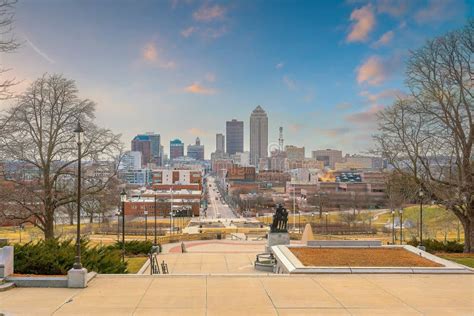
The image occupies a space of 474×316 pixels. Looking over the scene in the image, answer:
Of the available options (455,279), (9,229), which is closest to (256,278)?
(455,279)

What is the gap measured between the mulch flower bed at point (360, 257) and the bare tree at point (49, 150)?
13689 mm

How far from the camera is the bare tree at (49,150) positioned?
28562mm

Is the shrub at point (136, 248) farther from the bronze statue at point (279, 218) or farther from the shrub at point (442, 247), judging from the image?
the shrub at point (442, 247)

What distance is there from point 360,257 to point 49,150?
1898 centimetres

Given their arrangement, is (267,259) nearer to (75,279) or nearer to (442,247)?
(442,247)

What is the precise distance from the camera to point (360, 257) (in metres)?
22.9

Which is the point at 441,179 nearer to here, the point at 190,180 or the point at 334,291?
the point at 334,291

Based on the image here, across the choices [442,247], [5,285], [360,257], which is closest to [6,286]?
[5,285]

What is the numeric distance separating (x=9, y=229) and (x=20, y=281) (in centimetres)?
6924

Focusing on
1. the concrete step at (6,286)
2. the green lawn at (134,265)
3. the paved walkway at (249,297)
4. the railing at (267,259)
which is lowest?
the green lawn at (134,265)

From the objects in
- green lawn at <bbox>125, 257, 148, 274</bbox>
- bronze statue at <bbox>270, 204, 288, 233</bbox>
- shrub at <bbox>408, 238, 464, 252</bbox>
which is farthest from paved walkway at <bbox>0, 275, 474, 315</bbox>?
bronze statue at <bbox>270, 204, 288, 233</bbox>

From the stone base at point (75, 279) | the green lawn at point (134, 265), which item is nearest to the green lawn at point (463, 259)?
the green lawn at point (134, 265)

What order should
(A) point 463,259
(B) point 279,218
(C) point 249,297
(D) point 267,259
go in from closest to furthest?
(C) point 249,297, (A) point 463,259, (D) point 267,259, (B) point 279,218

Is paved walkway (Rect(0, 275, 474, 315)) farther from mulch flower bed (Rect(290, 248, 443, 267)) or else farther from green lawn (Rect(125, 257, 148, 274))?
green lawn (Rect(125, 257, 148, 274))
